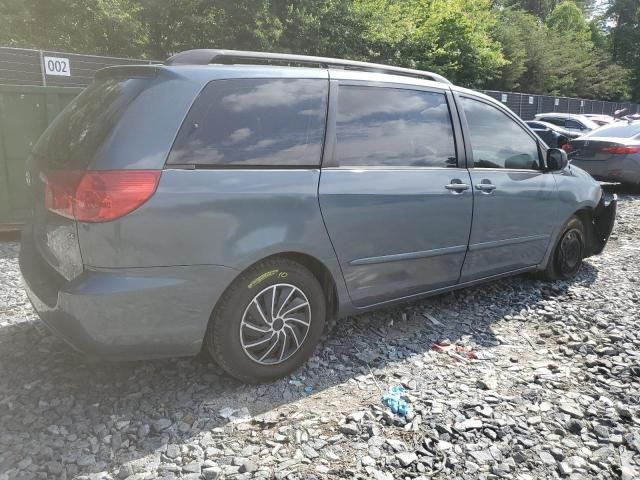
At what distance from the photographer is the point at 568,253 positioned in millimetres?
5156

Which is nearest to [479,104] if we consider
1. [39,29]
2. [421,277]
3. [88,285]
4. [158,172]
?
[421,277]

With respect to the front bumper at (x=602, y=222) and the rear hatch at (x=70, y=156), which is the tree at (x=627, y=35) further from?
the rear hatch at (x=70, y=156)

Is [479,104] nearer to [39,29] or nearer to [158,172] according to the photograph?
[158,172]

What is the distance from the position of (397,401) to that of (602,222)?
11.7 feet

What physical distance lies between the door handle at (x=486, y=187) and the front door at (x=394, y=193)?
12cm

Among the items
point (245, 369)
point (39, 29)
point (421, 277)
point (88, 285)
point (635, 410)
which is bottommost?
point (635, 410)

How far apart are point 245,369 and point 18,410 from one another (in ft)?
3.82

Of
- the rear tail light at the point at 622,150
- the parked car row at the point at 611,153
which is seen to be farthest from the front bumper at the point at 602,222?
the rear tail light at the point at 622,150

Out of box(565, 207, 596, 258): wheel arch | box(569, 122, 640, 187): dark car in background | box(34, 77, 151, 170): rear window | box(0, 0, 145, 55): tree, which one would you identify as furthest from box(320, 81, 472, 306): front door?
box(0, 0, 145, 55): tree

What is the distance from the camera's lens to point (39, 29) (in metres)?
16.6

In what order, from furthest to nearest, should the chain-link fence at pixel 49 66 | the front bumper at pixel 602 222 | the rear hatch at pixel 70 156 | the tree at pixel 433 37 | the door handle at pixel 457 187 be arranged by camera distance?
the tree at pixel 433 37 < the chain-link fence at pixel 49 66 < the front bumper at pixel 602 222 < the door handle at pixel 457 187 < the rear hatch at pixel 70 156

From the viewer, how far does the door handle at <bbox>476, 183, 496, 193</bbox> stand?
3936 mm

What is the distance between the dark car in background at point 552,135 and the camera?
33.4 ft

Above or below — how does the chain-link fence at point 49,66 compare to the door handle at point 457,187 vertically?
above
